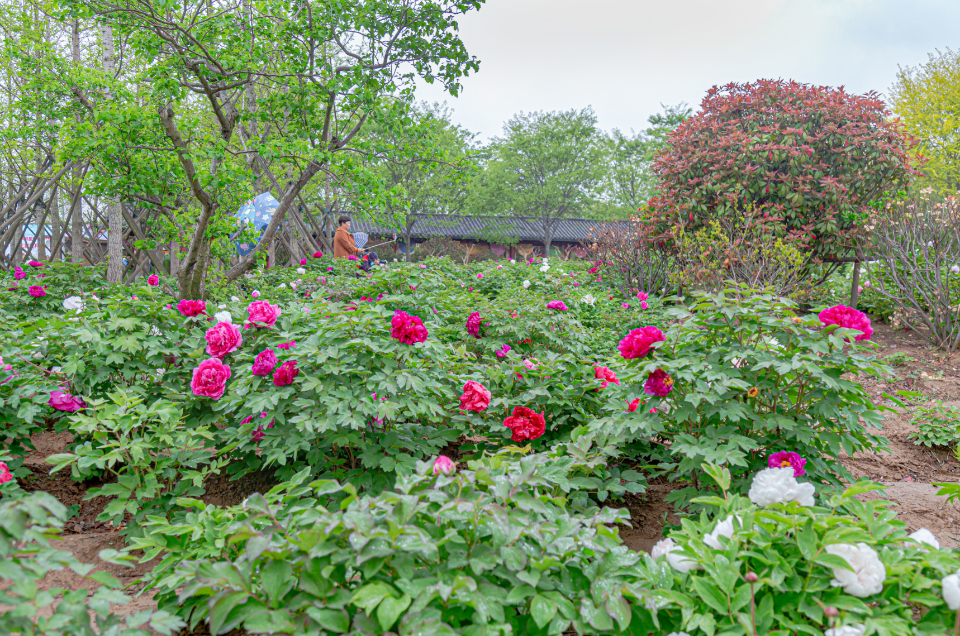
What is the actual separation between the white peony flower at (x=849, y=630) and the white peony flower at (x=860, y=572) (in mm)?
66

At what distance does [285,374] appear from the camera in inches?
90.5

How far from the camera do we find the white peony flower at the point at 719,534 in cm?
135

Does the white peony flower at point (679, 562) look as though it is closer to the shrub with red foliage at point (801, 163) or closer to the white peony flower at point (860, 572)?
the white peony flower at point (860, 572)

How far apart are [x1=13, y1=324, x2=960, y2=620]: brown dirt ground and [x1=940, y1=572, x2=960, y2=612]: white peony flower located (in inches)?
42.3

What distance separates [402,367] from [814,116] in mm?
6846

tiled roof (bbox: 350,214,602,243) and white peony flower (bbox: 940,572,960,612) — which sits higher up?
tiled roof (bbox: 350,214,602,243)

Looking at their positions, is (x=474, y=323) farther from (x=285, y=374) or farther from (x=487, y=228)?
(x=487, y=228)

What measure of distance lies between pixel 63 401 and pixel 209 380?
0.78 metres

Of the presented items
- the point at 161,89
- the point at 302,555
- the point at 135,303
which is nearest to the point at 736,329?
the point at 302,555

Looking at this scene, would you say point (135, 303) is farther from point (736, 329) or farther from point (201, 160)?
point (201, 160)

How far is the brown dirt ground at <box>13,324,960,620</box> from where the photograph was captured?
2416 mm

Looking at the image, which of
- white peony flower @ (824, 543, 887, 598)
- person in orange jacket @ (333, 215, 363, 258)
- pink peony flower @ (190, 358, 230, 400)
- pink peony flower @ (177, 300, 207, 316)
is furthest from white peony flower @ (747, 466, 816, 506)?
person in orange jacket @ (333, 215, 363, 258)

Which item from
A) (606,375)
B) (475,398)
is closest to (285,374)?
(475,398)

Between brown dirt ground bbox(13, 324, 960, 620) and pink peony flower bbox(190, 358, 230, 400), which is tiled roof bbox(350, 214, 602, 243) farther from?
pink peony flower bbox(190, 358, 230, 400)
